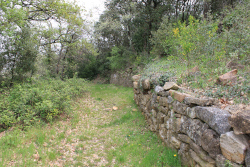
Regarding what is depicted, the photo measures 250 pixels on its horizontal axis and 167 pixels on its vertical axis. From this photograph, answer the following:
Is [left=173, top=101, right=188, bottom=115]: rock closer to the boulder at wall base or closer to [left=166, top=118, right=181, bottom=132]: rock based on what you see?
[left=166, top=118, right=181, bottom=132]: rock

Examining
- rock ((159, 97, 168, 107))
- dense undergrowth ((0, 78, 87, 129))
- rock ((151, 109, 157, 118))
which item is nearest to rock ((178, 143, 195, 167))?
rock ((159, 97, 168, 107))

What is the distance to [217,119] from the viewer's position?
2.19m

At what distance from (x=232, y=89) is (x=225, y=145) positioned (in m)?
1.38

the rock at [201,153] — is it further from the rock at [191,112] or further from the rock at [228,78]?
the rock at [228,78]

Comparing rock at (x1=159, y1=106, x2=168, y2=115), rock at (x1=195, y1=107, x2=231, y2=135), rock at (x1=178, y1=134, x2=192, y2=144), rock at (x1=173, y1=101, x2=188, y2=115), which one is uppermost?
rock at (x1=195, y1=107, x2=231, y2=135)

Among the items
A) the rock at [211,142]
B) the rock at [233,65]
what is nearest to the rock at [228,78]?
the rock at [233,65]

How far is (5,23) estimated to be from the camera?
578cm

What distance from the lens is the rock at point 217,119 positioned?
2096 mm

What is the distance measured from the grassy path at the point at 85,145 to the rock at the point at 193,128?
76 cm

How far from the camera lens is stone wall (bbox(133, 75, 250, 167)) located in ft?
5.98

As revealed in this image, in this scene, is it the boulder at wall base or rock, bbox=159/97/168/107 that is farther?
rock, bbox=159/97/168/107

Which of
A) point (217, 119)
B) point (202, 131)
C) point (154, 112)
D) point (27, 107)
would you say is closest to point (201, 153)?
point (202, 131)

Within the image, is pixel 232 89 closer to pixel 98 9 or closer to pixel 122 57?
pixel 122 57

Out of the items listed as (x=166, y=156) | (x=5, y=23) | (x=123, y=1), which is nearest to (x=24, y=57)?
(x=5, y=23)
